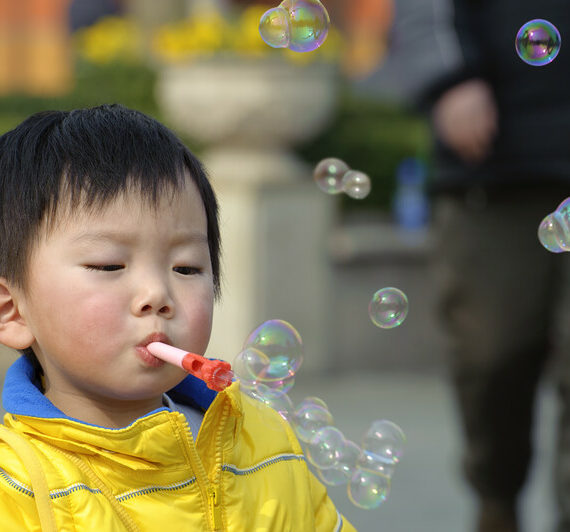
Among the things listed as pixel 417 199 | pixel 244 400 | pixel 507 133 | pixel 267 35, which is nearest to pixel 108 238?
pixel 244 400

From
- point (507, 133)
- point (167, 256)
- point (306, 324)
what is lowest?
point (306, 324)

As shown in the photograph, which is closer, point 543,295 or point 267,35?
point 267,35

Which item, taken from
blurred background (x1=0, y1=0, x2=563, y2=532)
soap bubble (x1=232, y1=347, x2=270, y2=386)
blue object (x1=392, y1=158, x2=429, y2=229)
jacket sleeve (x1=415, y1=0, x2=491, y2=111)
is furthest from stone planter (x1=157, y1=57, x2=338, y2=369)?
soap bubble (x1=232, y1=347, x2=270, y2=386)

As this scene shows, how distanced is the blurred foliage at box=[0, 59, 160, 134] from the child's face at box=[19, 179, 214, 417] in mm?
4961

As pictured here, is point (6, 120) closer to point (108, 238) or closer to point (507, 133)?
point (507, 133)

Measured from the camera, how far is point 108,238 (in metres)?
1.46

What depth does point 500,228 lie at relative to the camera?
277 cm

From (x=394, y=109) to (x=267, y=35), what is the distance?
4.87m

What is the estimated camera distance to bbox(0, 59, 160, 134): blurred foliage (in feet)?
21.1

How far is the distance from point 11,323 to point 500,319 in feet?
4.94

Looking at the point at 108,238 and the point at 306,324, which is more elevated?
the point at 108,238

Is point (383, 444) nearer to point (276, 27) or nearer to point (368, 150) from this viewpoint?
point (276, 27)

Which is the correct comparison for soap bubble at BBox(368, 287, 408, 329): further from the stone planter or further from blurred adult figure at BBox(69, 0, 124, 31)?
blurred adult figure at BBox(69, 0, 124, 31)

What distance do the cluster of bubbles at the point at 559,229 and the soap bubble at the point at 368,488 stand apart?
1.66 ft
